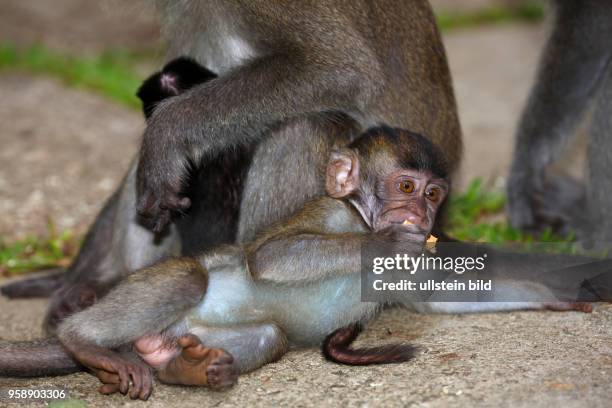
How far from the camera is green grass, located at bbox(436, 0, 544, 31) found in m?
10.9

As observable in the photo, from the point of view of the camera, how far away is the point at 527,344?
3.93 meters

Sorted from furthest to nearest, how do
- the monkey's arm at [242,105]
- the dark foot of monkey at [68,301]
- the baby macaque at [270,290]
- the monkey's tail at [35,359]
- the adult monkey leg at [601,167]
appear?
the adult monkey leg at [601,167] < the dark foot of monkey at [68,301] < the monkey's arm at [242,105] < the monkey's tail at [35,359] < the baby macaque at [270,290]

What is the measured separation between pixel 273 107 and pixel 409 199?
753 mm

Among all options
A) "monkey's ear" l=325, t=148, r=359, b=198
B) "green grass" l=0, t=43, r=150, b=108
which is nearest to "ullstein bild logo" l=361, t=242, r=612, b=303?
"monkey's ear" l=325, t=148, r=359, b=198

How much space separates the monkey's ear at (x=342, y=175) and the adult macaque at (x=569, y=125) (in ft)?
6.00

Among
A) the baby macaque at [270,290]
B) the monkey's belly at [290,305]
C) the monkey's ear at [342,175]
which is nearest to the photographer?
the baby macaque at [270,290]

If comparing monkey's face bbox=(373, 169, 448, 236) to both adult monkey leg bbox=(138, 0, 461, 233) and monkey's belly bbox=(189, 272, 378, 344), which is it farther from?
adult monkey leg bbox=(138, 0, 461, 233)

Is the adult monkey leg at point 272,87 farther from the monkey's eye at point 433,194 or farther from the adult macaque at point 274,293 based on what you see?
the monkey's eye at point 433,194

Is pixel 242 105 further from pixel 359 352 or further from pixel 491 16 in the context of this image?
pixel 491 16

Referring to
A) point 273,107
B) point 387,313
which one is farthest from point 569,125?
point 273,107

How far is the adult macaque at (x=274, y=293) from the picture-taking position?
3.74 m

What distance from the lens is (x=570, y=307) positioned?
425cm

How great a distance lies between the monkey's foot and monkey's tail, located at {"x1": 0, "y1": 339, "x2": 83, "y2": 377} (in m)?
0.53

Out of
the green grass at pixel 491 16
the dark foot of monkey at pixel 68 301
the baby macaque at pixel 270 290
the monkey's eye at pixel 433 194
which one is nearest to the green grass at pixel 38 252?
the dark foot of monkey at pixel 68 301
